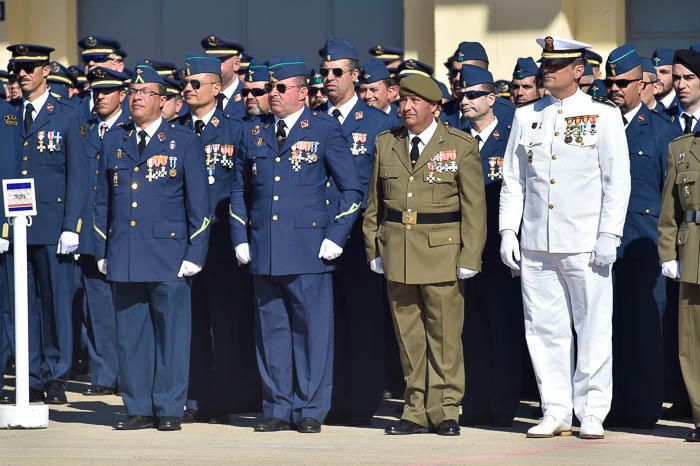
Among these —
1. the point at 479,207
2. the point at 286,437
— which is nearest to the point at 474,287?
the point at 479,207

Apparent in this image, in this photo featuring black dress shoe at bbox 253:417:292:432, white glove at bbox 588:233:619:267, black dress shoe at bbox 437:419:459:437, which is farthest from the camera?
black dress shoe at bbox 253:417:292:432

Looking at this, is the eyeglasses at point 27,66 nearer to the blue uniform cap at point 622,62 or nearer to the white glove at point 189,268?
the white glove at point 189,268

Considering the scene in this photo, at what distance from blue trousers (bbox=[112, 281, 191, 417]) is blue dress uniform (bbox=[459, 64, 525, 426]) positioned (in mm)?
1575

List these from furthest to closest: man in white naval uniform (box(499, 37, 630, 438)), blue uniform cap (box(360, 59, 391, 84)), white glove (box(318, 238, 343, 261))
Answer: blue uniform cap (box(360, 59, 391, 84))
white glove (box(318, 238, 343, 261))
man in white naval uniform (box(499, 37, 630, 438))

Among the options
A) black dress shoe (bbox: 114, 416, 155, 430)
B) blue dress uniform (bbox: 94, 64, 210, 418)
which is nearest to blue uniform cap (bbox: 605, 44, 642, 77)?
blue dress uniform (bbox: 94, 64, 210, 418)

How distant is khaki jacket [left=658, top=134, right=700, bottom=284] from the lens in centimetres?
955

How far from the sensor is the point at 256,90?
35.2 ft

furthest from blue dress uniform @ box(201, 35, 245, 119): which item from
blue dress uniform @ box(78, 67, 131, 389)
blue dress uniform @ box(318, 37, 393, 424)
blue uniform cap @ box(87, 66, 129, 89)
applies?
blue dress uniform @ box(318, 37, 393, 424)

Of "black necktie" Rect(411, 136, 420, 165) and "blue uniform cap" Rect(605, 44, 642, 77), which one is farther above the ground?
"blue uniform cap" Rect(605, 44, 642, 77)

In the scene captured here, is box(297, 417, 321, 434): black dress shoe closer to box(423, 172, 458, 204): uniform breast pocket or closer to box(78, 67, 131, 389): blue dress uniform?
box(423, 172, 458, 204): uniform breast pocket

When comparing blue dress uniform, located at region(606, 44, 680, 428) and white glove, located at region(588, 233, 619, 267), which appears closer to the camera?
white glove, located at region(588, 233, 619, 267)

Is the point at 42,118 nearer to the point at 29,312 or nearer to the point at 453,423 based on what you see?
the point at 29,312

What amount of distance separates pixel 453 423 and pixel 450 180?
4.26ft

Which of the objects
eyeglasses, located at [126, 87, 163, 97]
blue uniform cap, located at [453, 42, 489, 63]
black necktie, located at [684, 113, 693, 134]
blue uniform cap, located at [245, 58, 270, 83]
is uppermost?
blue uniform cap, located at [453, 42, 489, 63]
